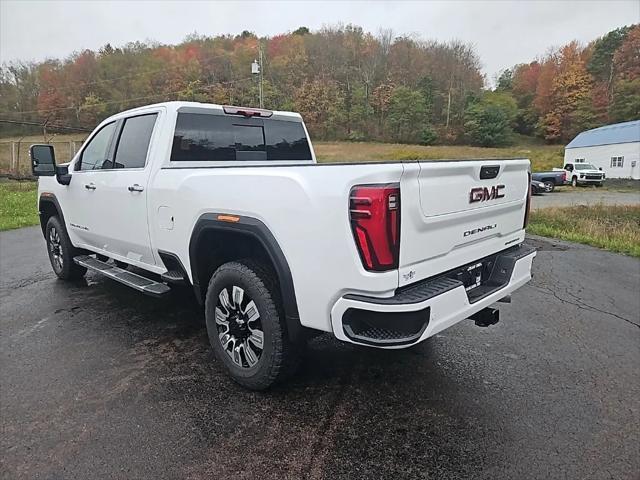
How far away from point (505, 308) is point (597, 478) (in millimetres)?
2668

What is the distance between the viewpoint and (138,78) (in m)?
44.7

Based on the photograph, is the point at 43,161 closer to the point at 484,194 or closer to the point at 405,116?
the point at 484,194

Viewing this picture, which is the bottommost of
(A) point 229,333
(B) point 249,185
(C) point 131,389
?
(C) point 131,389

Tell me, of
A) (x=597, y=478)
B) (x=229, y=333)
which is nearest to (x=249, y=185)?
(x=229, y=333)

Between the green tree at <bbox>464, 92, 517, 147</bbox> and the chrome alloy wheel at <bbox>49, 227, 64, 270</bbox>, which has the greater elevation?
the green tree at <bbox>464, 92, 517, 147</bbox>

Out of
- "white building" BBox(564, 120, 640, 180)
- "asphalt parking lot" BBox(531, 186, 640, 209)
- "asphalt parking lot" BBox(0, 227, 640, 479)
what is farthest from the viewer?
"white building" BBox(564, 120, 640, 180)

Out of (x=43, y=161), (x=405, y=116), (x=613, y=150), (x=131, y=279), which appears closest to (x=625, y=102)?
(x=613, y=150)

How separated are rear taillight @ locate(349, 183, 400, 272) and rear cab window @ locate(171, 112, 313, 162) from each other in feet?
6.73

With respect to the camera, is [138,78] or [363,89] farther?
[363,89]

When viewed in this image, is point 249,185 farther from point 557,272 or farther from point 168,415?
point 557,272

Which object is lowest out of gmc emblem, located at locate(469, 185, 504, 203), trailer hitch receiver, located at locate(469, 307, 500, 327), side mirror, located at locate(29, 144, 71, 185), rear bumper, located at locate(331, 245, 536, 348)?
trailer hitch receiver, located at locate(469, 307, 500, 327)

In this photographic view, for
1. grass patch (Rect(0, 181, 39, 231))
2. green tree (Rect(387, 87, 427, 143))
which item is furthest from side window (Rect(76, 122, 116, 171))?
green tree (Rect(387, 87, 427, 143))

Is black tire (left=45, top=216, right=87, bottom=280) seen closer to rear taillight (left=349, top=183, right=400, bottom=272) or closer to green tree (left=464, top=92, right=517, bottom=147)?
rear taillight (left=349, top=183, right=400, bottom=272)

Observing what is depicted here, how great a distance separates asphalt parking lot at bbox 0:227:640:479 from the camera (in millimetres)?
2225
